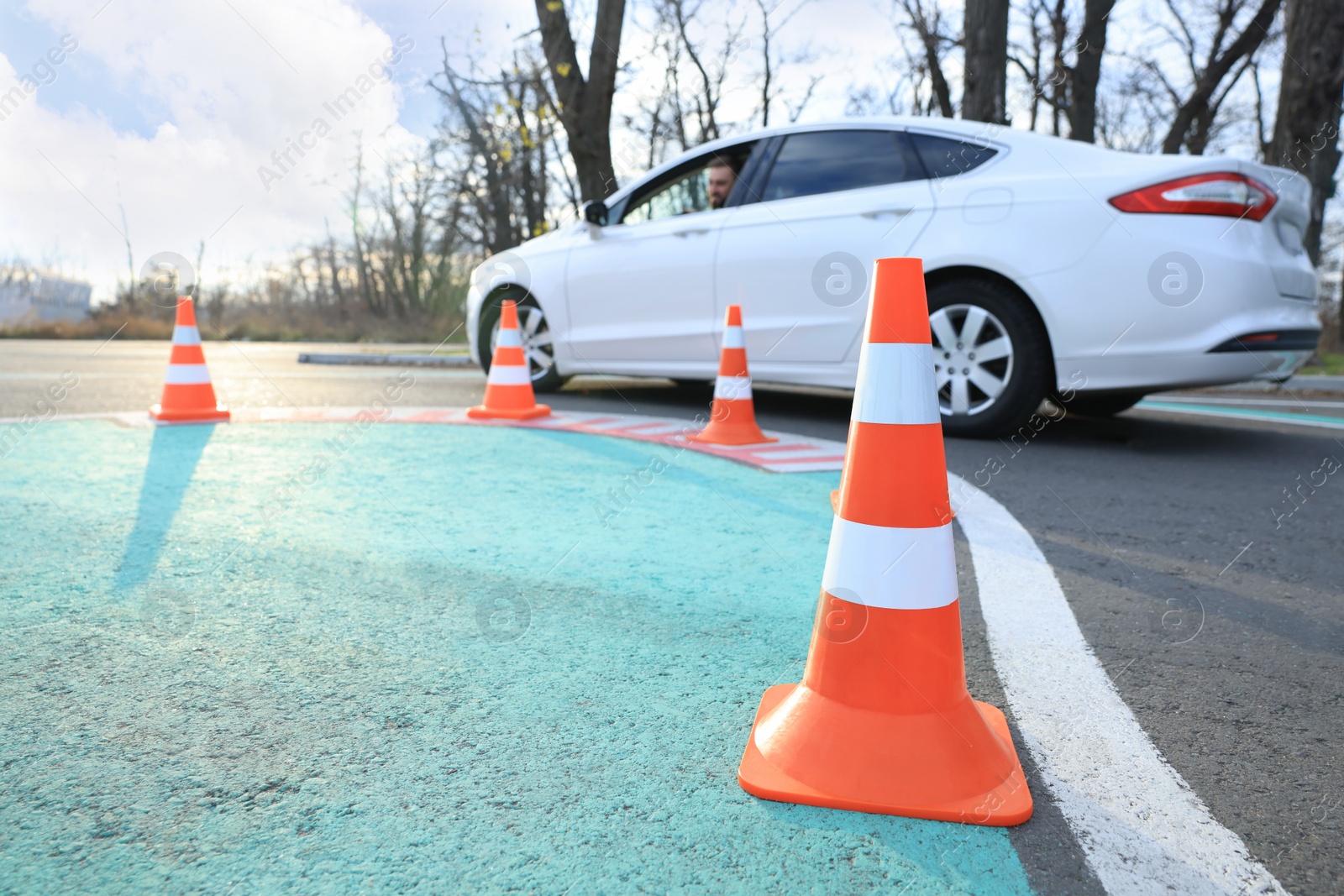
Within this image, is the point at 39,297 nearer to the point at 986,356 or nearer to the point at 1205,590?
the point at 986,356

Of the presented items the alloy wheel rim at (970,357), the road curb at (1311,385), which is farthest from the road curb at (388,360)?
the road curb at (1311,385)

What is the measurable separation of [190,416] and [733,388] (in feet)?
11.1

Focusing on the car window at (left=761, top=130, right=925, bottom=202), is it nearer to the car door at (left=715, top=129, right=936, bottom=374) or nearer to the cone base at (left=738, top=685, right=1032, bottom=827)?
the car door at (left=715, top=129, right=936, bottom=374)

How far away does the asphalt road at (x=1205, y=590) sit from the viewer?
1.53 meters

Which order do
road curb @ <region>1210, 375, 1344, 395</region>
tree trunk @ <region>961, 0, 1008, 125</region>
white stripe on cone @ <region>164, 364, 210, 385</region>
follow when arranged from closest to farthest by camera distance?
white stripe on cone @ <region>164, 364, 210, 385</region>
road curb @ <region>1210, 375, 1344, 395</region>
tree trunk @ <region>961, 0, 1008, 125</region>

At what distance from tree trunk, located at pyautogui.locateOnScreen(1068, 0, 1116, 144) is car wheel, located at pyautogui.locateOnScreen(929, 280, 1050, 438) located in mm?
13906

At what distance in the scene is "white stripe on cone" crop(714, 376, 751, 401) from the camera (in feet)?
16.6

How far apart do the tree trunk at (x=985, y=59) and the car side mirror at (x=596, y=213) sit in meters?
6.61

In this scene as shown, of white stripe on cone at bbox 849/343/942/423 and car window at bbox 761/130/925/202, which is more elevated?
car window at bbox 761/130/925/202

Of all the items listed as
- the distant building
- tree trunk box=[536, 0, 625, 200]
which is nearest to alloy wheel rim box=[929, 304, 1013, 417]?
tree trunk box=[536, 0, 625, 200]

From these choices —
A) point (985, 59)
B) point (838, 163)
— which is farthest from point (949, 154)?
point (985, 59)

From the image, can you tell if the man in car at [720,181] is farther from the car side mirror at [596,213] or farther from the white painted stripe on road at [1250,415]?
the white painted stripe on road at [1250,415]

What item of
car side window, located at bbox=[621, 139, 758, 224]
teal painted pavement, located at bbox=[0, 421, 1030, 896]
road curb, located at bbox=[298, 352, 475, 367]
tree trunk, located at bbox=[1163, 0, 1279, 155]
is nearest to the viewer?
teal painted pavement, located at bbox=[0, 421, 1030, 896]

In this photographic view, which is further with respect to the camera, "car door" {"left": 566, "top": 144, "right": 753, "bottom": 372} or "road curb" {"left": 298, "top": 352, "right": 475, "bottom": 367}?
"road curb" {"left": 298, "top": 352, "right": 475, "bottom": 367}
